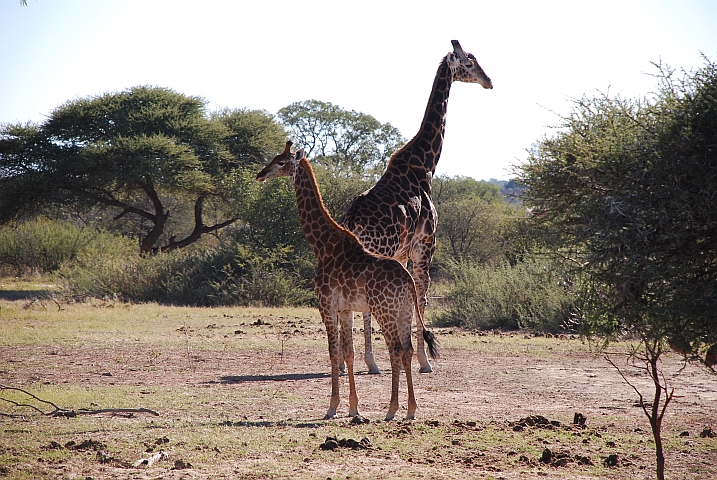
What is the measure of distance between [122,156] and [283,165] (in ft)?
60.4

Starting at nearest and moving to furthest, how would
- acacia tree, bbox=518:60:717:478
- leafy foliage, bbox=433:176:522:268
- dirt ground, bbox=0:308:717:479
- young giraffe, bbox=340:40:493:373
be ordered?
1. acacia tree, bbox=518:60:717:478
2. dirt ground, bbox=0:308:717:479
3. young giraffe, bbox=340:40:493:373
4. leafy foliage, bbox=433:176:522:268

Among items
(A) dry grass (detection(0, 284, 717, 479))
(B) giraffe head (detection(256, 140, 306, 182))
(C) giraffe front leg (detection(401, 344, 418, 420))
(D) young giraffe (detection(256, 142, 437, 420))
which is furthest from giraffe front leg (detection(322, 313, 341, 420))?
(B) giraffe head (detection(256, 140, 306, 182))

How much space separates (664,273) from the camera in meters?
5.09

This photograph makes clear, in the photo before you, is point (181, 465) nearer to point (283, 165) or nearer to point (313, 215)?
point (313, 215)

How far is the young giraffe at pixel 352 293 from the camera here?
22.6 ft

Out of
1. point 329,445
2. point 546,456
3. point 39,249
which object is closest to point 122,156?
point 39,249

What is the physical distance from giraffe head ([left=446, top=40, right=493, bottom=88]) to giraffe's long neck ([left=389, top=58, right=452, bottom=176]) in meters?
0.17

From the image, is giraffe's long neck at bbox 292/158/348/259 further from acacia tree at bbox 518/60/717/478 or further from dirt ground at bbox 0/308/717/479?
acacia tree at bbox 518/60/717/478

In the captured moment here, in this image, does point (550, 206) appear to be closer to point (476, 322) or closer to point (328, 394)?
point (328, 394)

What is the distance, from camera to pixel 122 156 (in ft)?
81.7

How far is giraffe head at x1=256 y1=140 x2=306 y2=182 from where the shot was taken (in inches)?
311

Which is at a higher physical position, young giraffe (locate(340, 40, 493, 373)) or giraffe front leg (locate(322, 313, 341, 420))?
young giraffe (locate(340, 40, 493, 373))

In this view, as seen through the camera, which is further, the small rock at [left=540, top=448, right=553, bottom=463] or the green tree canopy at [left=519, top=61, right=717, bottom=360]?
the small rock at [left=540, top=448, right=553, bottom=463]

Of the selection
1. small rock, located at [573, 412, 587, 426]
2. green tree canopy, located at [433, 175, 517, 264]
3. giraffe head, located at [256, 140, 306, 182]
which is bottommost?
small rock, located at [573, 412, 587, 426]
